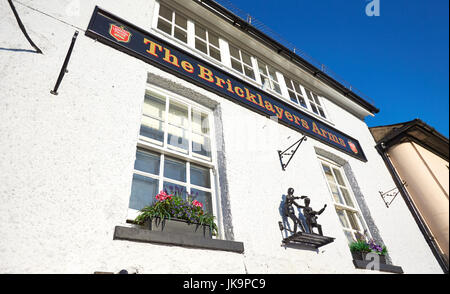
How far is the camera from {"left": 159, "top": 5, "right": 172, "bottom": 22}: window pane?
5.80 meters

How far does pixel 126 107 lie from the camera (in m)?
3.36

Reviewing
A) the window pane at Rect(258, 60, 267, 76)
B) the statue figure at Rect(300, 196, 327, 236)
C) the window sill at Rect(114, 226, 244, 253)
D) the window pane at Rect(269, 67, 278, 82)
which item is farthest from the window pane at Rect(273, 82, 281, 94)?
the window sill at Rect(114, 226, 244, 253)

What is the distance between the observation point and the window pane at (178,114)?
4184mm

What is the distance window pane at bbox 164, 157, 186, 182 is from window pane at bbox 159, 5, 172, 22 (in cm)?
385

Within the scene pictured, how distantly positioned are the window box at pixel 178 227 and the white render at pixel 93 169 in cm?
20

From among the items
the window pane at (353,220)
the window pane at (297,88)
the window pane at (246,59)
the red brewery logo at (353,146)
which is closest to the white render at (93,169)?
the window pane at (353,220)

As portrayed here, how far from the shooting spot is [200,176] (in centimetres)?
381

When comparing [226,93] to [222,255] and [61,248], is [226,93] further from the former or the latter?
[61,248]

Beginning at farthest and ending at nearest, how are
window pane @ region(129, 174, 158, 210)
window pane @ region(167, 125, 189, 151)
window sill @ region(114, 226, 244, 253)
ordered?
window pane @ region(167, 125, 189, 151) → window pane @ region(129, 174, 158, 210) → window sill @ region(114, 226, 244, 253)

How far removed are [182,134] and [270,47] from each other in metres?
4.51

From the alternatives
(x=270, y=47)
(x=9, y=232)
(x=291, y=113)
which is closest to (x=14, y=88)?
(x=9, y=232)

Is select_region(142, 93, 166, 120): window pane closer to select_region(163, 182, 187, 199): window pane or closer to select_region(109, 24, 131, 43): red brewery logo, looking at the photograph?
select_region(109, 24, 131, 43): red brewery logo

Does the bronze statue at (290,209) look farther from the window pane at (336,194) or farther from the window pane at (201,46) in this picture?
the window pane at (201,46)

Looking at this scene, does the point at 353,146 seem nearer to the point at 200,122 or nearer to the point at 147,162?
the point at 200,122
